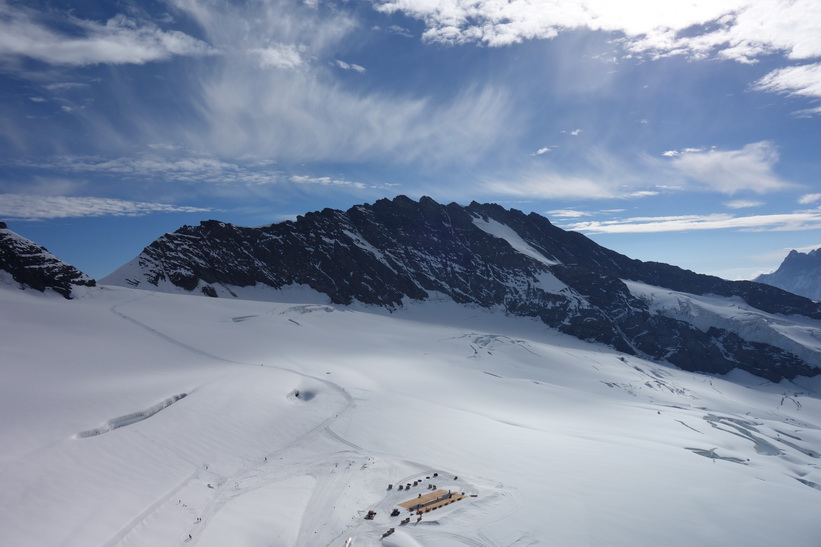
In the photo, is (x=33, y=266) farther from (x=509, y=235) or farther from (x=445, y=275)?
(x=509, y=235)

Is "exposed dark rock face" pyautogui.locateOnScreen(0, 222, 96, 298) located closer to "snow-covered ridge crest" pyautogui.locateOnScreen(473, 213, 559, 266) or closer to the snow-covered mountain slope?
the snow-covered mountain slope

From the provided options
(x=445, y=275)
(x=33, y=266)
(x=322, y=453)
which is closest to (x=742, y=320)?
(x=445, y=275)

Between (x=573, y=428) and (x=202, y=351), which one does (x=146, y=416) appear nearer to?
(x=202, y=351)

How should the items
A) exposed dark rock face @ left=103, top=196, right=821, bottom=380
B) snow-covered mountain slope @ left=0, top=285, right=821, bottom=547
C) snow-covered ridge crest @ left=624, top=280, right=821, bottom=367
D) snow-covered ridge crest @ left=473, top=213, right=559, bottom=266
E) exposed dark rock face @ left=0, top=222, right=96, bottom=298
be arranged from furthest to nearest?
snow-covered ridge crest @ left=473, top=213, right=559, bottom=266
snow-covered ridge crest @ left=624, top=280, right=821, bottom=367
exposed dark rock face @ left=103, top=196, right=821, bottom=380
exposed dark rock face @ left=0, top=222, right=96, bottom=298
snow-covered mountain slope @ left=0, top=285, right=821, bottom=547

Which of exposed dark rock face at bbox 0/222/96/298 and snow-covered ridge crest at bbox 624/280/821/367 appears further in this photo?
snow-covered ridge crest at bbox 624/280/821/367

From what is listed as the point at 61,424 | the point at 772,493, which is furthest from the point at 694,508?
the point at 61,424

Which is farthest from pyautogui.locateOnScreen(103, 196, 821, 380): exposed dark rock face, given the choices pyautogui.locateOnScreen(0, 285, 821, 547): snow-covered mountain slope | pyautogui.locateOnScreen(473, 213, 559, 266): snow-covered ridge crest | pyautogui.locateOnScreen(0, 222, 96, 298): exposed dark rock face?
pyautogui.locateOnScreen(0, 285, 821, 547): snow-covered mountain slope

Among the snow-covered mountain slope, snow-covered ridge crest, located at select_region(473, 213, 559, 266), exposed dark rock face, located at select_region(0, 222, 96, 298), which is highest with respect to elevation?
snow-covered ridge crest, located at select_region(473, 213, 559, 266)
